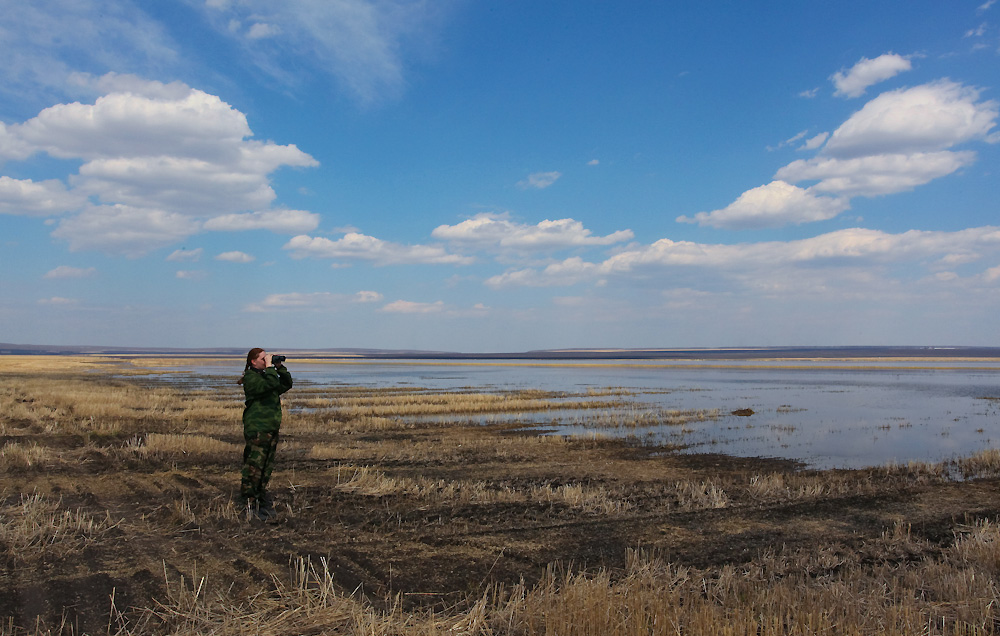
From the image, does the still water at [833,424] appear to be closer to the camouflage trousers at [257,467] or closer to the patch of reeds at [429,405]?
the patch of reeds at [429,405]

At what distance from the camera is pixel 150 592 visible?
5.66 m

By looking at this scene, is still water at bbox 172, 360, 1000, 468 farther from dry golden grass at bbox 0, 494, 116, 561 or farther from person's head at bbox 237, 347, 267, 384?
dry golden grass at bbox 0, 494, 116, 561

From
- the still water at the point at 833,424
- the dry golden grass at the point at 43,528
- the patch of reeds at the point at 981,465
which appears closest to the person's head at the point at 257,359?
the dry golden grass at the point at 43,528

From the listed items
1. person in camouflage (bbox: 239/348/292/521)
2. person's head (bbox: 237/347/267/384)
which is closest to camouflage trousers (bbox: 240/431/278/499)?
person in camouflage (bbox: 239/348/292/521)

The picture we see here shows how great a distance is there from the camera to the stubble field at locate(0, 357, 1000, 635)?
17.2ft

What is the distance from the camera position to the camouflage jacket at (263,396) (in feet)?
27.1

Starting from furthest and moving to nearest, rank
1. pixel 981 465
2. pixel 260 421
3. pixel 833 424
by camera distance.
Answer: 1. pixel 833 424
2. pixel 981 465
3. pixel 260 421

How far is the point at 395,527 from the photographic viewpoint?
8.55m

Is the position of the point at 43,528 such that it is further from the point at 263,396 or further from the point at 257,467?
the point at 263,396

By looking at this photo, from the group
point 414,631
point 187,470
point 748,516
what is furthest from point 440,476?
point 414,631

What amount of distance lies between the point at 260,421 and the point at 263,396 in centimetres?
35

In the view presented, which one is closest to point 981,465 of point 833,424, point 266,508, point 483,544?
point 833,424

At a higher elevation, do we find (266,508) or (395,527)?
(266,508)

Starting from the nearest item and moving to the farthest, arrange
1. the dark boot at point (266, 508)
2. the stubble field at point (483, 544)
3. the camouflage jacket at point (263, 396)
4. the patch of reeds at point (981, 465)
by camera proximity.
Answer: the stubble field at point (483, 544), the camouflage jacket at point (263, 396), the dark boot at point (266, 508), the patch of reeds at point (981, 465)
